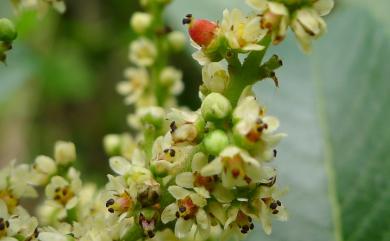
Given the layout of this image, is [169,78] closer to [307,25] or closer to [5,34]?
[5,34]

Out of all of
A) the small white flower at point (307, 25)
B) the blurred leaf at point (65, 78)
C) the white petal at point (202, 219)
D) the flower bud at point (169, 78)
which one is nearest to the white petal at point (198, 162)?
the white petal at point (202, 219)

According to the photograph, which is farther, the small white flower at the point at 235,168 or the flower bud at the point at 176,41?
the flower bud at the point at 176,41

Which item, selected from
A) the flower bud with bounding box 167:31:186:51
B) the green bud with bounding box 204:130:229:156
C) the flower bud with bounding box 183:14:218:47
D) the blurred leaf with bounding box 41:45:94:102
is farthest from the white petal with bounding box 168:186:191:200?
the blurred leaf with bounding box 41:45:94:102

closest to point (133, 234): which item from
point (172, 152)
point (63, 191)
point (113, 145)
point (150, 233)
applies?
point (150, 233)

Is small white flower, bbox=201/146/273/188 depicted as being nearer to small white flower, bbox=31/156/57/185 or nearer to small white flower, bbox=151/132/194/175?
small white flower, bbox=151/132/194/175

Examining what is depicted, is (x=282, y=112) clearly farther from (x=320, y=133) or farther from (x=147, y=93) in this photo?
(x=147, y=93)

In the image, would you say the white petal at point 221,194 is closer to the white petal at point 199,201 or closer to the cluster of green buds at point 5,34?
the white petal at point 199,201
